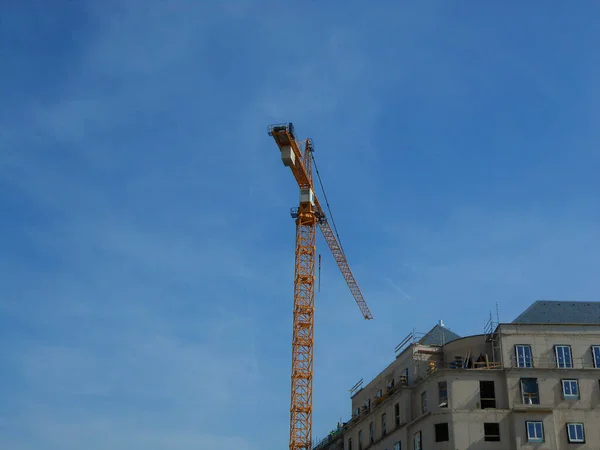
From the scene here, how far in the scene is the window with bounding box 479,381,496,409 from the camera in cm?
7794

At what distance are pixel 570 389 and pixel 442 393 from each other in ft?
39.4

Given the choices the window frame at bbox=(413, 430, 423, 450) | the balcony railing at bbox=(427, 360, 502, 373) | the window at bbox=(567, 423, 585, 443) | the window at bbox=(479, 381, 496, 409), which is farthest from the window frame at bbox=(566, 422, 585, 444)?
the window frame at bbox=(413, 430, 423, 450)

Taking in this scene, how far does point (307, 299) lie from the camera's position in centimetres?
13400

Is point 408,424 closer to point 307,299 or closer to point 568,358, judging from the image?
point 568,358

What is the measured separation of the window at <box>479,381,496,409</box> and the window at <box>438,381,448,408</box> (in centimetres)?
322

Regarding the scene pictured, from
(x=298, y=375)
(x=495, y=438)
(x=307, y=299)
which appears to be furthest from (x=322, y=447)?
(x=495, y=438)

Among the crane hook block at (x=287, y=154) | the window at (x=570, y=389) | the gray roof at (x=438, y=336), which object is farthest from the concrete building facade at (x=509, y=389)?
the crane hook block at (x=287, y=154)

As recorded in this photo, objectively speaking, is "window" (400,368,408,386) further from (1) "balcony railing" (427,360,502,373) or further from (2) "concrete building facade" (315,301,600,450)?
(1) "balcony railing" (427,360,502,373)

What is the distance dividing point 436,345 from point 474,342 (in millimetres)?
6712

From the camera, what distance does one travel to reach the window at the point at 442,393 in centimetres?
7881

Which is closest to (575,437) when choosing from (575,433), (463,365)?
(575,433)

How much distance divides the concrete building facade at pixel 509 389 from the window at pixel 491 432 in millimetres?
92

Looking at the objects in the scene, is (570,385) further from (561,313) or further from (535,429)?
(561,313)

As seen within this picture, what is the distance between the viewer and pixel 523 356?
80.3 metres
